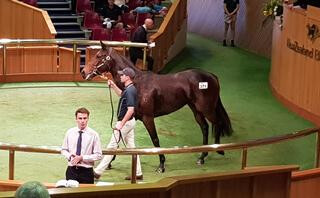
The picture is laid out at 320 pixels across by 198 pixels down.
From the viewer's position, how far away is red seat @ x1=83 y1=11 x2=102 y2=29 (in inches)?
743

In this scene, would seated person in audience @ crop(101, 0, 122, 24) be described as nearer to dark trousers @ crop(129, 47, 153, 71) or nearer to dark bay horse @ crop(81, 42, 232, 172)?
dark trousers @ crop(129, 47, 153, 71)

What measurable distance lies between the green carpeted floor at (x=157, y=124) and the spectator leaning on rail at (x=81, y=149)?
5.48ft

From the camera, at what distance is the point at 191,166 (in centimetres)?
1150

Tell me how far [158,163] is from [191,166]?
480 millimetres

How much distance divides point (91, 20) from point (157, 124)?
591 centimetres

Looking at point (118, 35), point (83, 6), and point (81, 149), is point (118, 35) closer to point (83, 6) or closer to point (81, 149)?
point (83, 6)

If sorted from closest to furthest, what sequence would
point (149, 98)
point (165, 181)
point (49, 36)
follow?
point (165, 181) → point (149, 98) → point (49, 36)

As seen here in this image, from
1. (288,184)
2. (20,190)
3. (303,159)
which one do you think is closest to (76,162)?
(288,184)

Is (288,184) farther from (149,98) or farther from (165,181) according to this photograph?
(149,98)

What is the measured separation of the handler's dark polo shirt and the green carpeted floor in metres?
0.94

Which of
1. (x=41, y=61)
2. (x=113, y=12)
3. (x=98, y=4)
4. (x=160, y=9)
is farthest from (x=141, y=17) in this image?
(x=41, y=61)

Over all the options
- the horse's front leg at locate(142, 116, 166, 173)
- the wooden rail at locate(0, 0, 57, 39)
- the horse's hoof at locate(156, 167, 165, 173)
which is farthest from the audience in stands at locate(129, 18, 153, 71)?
the horse's hoof at locate(156, 167, 165, 173)

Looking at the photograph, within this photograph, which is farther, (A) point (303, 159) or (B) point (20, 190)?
(A) point (303, 159)

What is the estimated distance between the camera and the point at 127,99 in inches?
408
